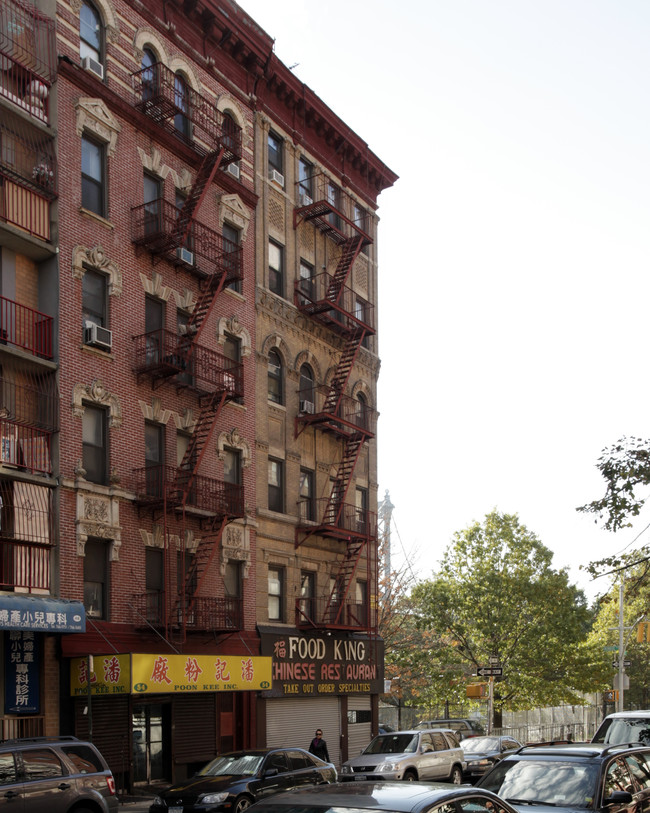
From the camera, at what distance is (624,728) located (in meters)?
19.1

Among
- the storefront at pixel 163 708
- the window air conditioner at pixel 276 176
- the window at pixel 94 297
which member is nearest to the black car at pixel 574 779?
the storefront at pixel 163 708

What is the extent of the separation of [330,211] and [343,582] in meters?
12.9

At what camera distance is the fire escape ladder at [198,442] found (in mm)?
27812

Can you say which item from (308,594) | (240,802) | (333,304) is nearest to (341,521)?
(308,594)

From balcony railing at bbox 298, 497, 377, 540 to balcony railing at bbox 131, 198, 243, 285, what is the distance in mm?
8529

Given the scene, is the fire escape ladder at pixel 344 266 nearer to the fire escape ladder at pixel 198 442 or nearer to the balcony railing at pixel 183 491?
the fire escape ladder at pixel 198 442

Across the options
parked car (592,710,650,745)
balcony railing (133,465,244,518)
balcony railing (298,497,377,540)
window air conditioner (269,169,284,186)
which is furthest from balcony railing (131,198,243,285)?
parked car (592,710,650,745)

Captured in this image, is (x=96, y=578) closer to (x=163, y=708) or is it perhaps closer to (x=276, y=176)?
(x=163, y=708)

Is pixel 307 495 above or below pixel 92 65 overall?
below

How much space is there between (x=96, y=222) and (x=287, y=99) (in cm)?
1228

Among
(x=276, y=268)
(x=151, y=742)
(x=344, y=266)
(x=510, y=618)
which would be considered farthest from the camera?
(x=510, y=618)

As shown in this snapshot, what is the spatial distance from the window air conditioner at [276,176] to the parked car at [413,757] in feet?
60.7

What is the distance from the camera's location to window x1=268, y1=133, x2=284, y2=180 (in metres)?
35.8

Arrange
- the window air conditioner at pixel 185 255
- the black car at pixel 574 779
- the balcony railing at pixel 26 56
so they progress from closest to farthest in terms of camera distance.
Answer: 1. the black car at pixel 574 779
2. the balcony railing at pixel 26 56
3. the window air conditioner at pixel 185 255
